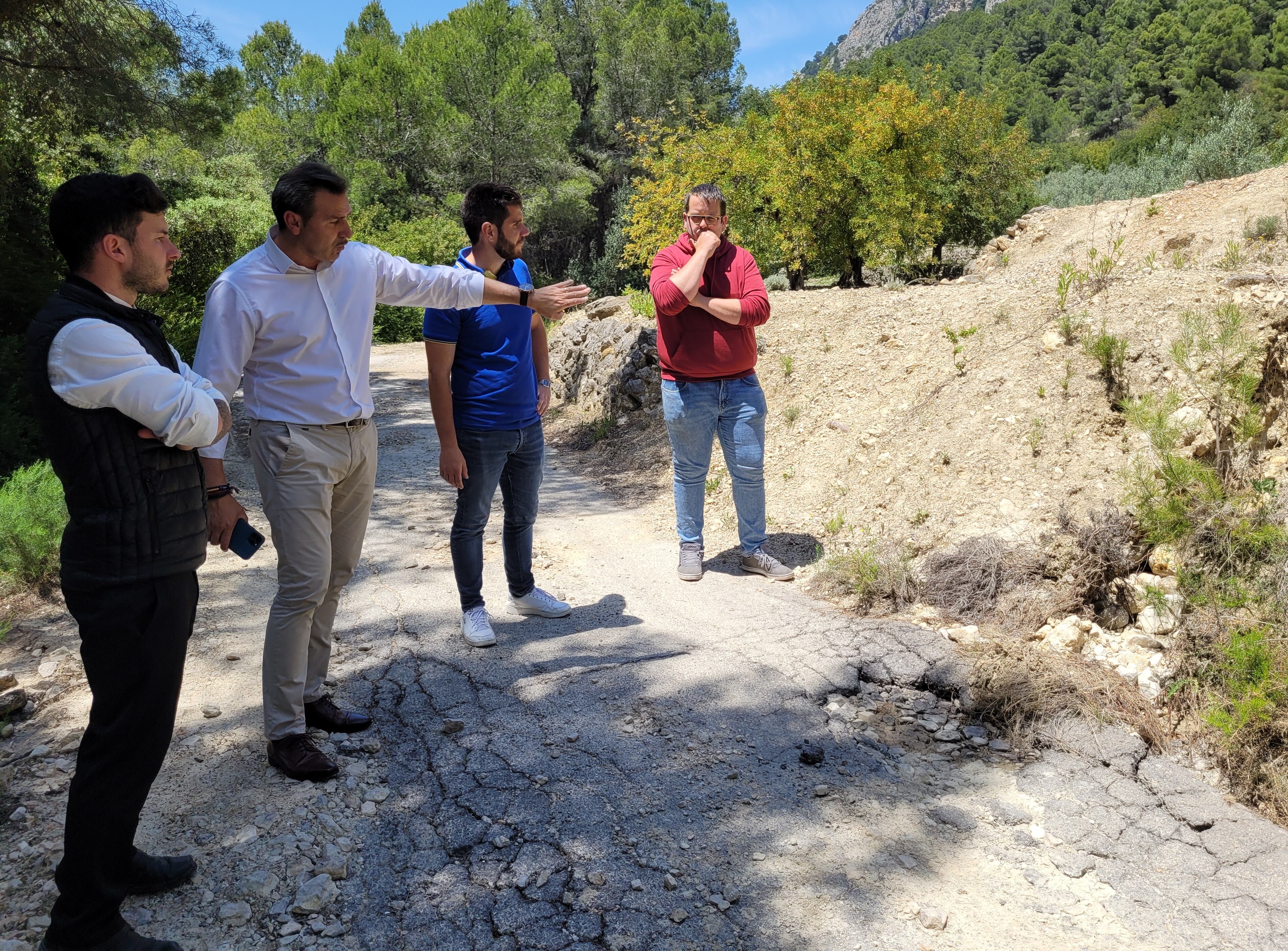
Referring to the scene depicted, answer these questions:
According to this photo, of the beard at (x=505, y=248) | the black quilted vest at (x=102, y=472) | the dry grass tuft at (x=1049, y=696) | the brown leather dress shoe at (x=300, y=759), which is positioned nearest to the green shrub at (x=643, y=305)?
the beard at (x=505, y=248)

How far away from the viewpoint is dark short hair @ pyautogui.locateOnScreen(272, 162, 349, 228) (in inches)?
101

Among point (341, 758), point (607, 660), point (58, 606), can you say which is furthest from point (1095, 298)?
point (58, 606)

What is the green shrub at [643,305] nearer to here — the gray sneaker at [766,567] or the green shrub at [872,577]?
the gray sneaker at [766,567]

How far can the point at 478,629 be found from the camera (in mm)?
3857

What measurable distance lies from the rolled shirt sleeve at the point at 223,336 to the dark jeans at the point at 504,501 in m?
1.15

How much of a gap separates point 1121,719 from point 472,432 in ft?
9.33

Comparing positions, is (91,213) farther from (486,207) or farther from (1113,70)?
(1113,70)

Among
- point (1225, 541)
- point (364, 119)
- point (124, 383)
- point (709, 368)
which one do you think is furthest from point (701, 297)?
point (364, 119)

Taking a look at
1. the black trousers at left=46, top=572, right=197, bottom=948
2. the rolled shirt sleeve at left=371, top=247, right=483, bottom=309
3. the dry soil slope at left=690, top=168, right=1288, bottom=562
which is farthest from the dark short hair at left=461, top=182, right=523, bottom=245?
the dry soil slope at left=690, top=168, right=1288, bottom=562

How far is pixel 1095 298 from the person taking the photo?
18.7 ft

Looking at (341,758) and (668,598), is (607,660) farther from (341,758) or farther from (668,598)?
(341,758)

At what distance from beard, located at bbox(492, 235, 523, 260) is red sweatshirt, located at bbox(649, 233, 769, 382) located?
1005 millimetres

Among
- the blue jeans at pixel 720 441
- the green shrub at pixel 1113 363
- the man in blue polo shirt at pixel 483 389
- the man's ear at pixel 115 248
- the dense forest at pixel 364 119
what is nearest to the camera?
the man's ear at pixel 115 248

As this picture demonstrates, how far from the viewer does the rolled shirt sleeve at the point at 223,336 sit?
99.4 inches
